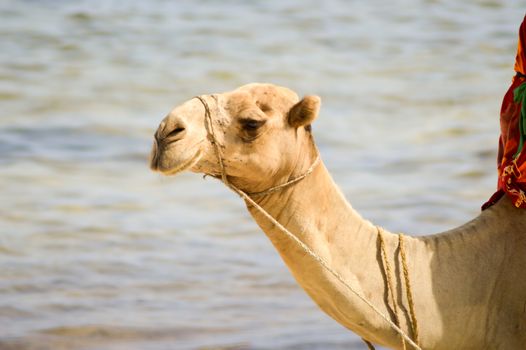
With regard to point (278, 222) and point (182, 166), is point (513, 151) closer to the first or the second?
point (278, 222)

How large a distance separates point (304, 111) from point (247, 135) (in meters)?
0.19

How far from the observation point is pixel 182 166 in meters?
3.49

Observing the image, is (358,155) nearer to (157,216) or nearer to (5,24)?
(157,216)

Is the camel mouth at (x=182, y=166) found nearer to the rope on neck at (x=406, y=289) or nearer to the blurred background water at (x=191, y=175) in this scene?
the rope on neck at (x=406, y=289)

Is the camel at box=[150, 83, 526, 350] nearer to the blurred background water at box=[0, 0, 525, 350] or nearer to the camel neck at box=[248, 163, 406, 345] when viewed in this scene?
the camel neck at box=[248, 163, 406, 345]

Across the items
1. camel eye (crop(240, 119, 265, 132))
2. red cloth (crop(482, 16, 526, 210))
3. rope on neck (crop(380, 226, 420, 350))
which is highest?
camel eye (crop(240, 119, 265, 132))

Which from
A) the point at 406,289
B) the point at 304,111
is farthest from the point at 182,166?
the point at 406,289

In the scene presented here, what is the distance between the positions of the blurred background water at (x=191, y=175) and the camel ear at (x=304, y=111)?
2.78 metres

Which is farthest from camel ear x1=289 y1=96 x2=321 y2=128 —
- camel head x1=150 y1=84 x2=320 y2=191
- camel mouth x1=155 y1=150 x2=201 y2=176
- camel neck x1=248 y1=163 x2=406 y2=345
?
camel mouth x1=155 y1=150 x2=201 y2=176

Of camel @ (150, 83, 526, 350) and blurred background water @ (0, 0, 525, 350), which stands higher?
camel @ (150, 83, 526, 350)

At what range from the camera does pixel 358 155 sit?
10.8 meters

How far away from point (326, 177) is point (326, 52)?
11526mm

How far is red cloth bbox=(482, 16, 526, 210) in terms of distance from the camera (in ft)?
12.8

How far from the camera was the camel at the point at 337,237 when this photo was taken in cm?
362
